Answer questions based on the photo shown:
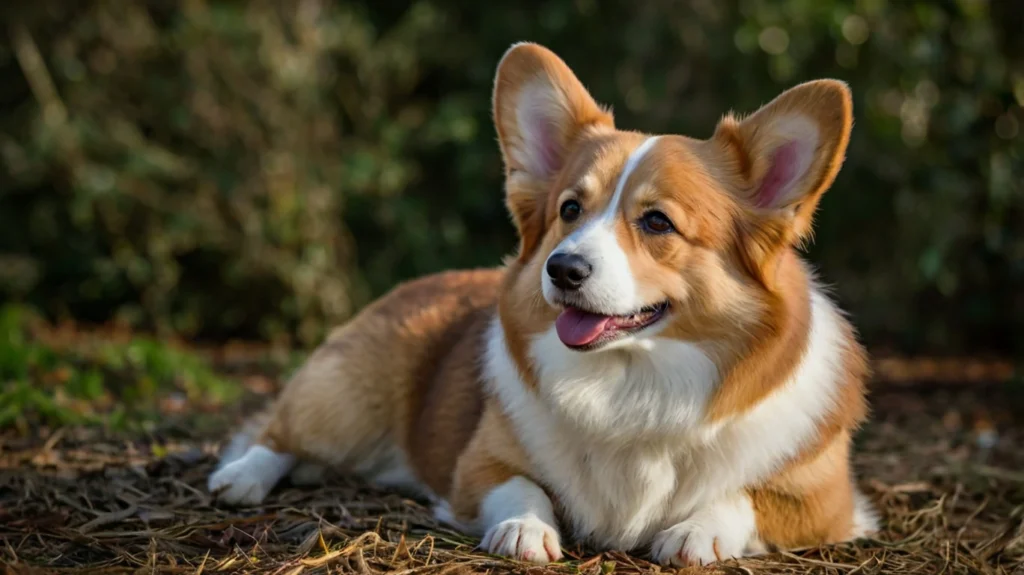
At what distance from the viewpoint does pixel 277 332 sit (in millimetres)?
6871

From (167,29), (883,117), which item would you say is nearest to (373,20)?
(167,29)

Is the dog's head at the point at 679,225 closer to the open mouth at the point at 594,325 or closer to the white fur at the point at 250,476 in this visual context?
the open mouth at the point at 594,325

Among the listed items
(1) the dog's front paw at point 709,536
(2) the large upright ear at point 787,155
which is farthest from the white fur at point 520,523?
(2) the large upright ear at point 787,155

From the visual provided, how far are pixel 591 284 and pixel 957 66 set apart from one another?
4.12m

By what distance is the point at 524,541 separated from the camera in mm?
2764

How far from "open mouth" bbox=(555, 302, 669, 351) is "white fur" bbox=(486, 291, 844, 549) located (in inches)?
3.0


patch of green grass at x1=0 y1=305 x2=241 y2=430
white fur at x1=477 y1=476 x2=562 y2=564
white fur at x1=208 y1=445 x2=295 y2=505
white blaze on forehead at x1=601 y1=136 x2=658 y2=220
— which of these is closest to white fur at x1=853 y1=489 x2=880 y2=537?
white fur at x1=477 y1=476 x2=562 y2=564

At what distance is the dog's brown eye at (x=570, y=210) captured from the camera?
2975 mm

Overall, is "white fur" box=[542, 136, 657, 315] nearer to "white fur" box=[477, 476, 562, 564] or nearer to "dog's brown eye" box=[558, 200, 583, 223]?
"dog's brown eye" box=[558, 200, 583, 223]

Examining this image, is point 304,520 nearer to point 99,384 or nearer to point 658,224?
point 658,224

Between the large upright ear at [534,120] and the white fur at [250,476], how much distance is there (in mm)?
1216

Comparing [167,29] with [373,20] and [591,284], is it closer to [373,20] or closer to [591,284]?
[373,20]

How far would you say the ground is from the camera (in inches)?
108

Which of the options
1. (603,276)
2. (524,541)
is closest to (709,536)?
(524,541)
